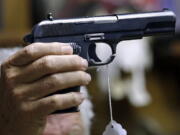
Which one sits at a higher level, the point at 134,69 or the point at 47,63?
the point at 47,63

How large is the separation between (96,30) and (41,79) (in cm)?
9

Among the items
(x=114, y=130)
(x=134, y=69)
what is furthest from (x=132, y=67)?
(x=114, y=130)

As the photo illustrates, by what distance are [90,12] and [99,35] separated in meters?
1.31

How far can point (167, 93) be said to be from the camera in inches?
93.5

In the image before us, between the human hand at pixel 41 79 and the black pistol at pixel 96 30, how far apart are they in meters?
0.02

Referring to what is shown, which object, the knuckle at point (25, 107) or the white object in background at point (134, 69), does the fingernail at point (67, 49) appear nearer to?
the knuckle at point (25, 107)

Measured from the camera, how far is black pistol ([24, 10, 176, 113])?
79cm

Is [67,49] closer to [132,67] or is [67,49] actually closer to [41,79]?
[41,79]

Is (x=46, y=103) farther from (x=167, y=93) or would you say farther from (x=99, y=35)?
(x=167, y=93)

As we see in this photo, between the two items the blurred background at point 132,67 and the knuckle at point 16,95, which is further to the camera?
the blurred background at point 132,67

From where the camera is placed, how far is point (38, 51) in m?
0.76

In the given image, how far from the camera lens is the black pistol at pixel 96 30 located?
79cm

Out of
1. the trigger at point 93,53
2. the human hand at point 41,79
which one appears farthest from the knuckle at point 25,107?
the trigger at point 93,53

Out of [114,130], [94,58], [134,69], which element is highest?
[94,58]
